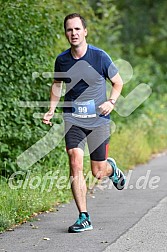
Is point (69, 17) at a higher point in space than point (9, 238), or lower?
higher

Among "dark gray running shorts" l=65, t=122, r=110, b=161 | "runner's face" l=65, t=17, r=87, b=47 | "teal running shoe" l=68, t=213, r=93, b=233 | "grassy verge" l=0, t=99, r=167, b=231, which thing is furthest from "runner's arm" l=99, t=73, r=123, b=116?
"grassy verge" l=0, t=99, r=167, b=231

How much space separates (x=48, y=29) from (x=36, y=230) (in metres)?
3.83

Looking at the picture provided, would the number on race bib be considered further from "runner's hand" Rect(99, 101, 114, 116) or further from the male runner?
"runner's hand" Rect(99, 101, 114, 116)

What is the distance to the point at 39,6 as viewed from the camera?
448 inches

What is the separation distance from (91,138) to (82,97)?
0.47 meters

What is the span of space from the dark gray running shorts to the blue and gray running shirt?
62 mm

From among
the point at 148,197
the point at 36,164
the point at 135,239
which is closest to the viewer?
the point at 135,239

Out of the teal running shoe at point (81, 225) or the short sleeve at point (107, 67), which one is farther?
the short sleeve at point (107, 67)

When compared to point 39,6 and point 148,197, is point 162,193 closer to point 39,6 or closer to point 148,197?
point 148,197

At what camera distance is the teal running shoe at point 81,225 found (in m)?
8.28

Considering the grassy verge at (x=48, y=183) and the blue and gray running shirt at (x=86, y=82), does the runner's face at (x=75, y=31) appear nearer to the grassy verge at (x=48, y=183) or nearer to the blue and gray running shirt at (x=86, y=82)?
the blue and gray running shirt at (x=86, y=82)

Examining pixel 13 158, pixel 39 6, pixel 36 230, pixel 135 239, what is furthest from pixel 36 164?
pixel 135 239

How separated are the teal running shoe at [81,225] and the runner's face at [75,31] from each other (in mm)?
1821

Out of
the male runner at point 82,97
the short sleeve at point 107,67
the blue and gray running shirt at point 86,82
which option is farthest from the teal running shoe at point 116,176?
the short sleeve at point 107,67
